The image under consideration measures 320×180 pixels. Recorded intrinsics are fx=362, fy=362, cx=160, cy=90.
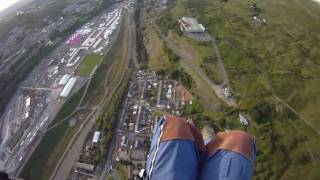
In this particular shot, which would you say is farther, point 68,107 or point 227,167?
point 68,107

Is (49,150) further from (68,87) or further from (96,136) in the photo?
(68,87)

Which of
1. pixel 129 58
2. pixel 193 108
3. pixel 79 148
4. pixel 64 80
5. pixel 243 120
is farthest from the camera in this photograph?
pixel 129 58

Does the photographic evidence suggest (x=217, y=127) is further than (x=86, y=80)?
No

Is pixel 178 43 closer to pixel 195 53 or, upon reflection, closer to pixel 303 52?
pixel 195 53

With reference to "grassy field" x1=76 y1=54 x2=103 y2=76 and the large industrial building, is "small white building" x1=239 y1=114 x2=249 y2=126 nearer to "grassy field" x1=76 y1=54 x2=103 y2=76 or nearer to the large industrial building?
the large industrial building

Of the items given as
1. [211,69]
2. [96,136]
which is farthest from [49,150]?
[211,69]

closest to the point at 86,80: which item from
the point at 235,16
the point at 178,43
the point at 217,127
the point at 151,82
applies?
the point at 151,82
